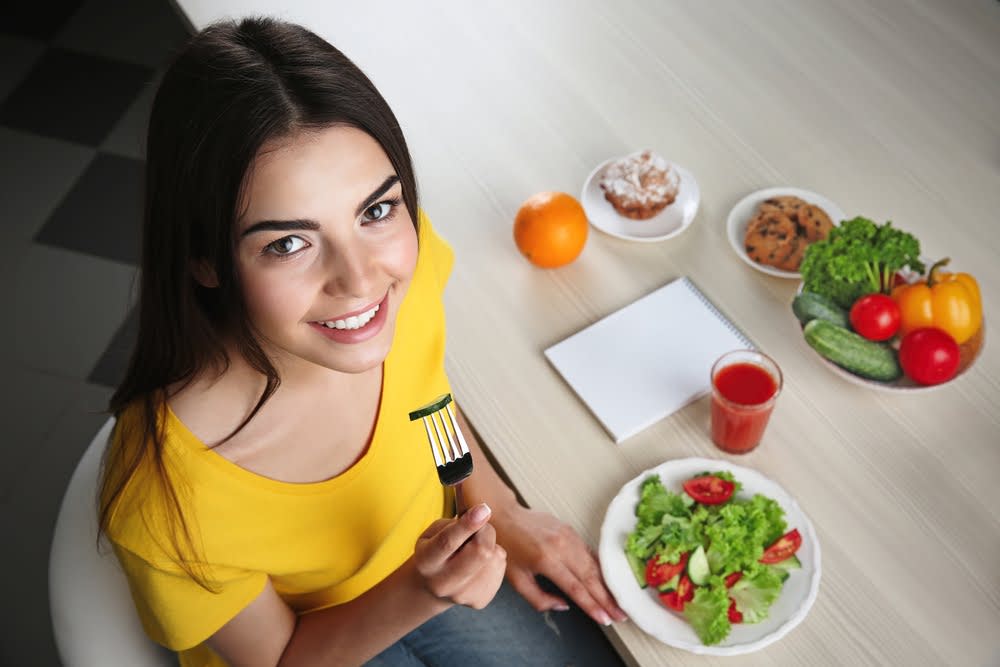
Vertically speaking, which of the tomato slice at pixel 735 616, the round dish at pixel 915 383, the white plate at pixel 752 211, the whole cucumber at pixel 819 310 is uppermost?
the white plate at pixel 752 211

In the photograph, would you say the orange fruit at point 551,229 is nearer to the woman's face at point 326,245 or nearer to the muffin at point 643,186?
the muffin at point 643,186

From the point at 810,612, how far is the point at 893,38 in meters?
1.10

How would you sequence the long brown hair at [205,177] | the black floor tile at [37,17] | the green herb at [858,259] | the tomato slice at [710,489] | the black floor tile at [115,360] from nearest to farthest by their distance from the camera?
the long brown hair at [205,177]
the tomato slice at [710,489]
the green herb at [858,259]
the black floor tile at [115,360]
the black floor tile at [37,17]

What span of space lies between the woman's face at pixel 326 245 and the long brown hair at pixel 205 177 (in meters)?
0.02

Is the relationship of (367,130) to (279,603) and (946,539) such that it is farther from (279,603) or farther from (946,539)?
(946,539)

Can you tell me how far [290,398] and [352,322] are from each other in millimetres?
216

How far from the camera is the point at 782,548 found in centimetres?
113

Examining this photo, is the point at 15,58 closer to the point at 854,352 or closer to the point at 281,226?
the point at 281,226

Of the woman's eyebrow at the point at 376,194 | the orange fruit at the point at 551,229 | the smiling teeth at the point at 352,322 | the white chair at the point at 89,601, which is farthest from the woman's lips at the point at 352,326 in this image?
the orange fruit at the point at 551,229

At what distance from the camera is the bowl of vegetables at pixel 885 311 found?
4.05 feet

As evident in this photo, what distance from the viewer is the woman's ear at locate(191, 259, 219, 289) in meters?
0.91

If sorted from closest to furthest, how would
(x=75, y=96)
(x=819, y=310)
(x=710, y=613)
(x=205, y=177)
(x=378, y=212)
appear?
(x=205, y=177) < (x=378, y=212) < (x=710, y=613) < (x=819, y=310) < (x=75, y=96)

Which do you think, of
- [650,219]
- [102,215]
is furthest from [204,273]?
[102,215]

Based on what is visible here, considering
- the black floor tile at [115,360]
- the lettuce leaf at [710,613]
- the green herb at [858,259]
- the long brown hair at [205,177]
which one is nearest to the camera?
the long brown hair at [205,177]
